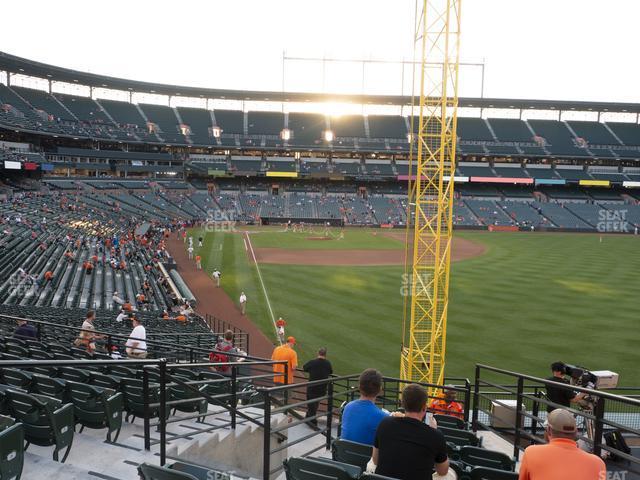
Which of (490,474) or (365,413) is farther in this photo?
(365,413)

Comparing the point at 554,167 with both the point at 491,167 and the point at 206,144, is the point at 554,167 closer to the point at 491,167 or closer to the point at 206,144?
the point at 491,167

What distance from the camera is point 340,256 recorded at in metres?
45.2

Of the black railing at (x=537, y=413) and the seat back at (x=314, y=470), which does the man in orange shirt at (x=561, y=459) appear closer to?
the black railing at (x=537, y=413)

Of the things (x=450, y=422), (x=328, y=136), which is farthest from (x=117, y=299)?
(x=328, y=136)

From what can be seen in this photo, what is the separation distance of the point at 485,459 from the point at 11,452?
15.3 feet

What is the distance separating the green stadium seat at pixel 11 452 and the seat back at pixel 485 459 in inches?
175

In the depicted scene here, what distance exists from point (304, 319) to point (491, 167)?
264 feet

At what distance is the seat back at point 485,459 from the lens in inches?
205

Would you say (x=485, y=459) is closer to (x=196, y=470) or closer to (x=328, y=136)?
(x=196, y=470)

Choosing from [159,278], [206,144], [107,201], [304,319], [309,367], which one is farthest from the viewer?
[206,144]

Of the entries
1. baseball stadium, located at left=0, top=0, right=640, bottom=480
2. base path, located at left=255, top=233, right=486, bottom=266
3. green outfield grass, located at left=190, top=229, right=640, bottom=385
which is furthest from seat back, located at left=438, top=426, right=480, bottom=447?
base path, located at left=255, top=233, right=486, bottom=266

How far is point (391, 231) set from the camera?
7175 centimetres

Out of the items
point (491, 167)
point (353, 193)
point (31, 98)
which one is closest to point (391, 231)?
point (353, 193)

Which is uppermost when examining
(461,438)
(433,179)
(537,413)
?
(433,179)
